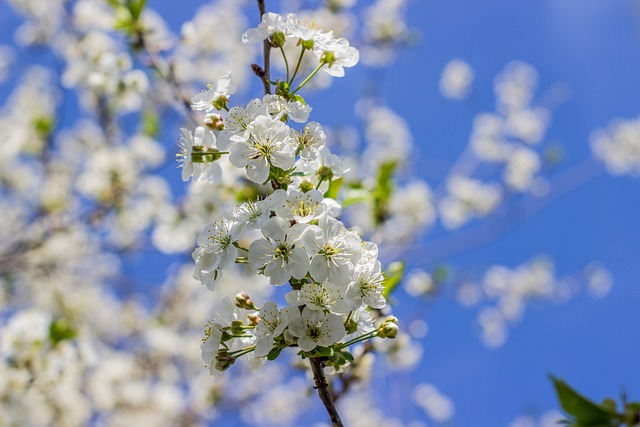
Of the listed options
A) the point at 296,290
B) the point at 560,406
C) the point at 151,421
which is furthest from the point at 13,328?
the point at 151,421

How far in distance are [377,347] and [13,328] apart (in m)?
2.48

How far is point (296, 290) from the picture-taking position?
1324mm

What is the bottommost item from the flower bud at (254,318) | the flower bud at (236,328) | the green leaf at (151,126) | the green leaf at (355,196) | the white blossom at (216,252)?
the flower bud at (236,328)

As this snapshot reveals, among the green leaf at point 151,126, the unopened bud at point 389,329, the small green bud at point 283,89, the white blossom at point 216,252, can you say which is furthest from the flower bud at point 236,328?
the green leaf at point 151,126

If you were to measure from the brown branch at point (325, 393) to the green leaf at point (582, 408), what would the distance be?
0.52 m

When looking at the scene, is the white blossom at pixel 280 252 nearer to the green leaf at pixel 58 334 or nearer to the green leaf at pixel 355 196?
the green leaf at pixel 355 196

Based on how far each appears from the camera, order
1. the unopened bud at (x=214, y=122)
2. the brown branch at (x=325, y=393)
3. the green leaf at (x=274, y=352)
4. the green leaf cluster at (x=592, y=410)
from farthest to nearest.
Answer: the unopened bud at (x=214, y=122) → the green leaf at (x=274, y=352) → the brown branch at (x=325, y=393) → the green leaf cluster at (x=592, y=410)

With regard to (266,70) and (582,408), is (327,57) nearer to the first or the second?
(266,70)

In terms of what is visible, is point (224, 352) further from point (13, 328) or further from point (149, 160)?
point (149, 160)

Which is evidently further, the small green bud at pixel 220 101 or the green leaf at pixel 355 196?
the green leaf at pixel 355 196

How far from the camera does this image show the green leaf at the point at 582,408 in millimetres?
922

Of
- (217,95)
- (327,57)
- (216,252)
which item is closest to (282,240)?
(216,252)

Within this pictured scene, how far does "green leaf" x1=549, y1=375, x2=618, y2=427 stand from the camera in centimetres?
92

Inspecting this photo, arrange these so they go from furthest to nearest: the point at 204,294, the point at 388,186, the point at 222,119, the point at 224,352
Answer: the point at 204,294 < the point at 388,186 < the point at 222,119 < the point at 224,352
